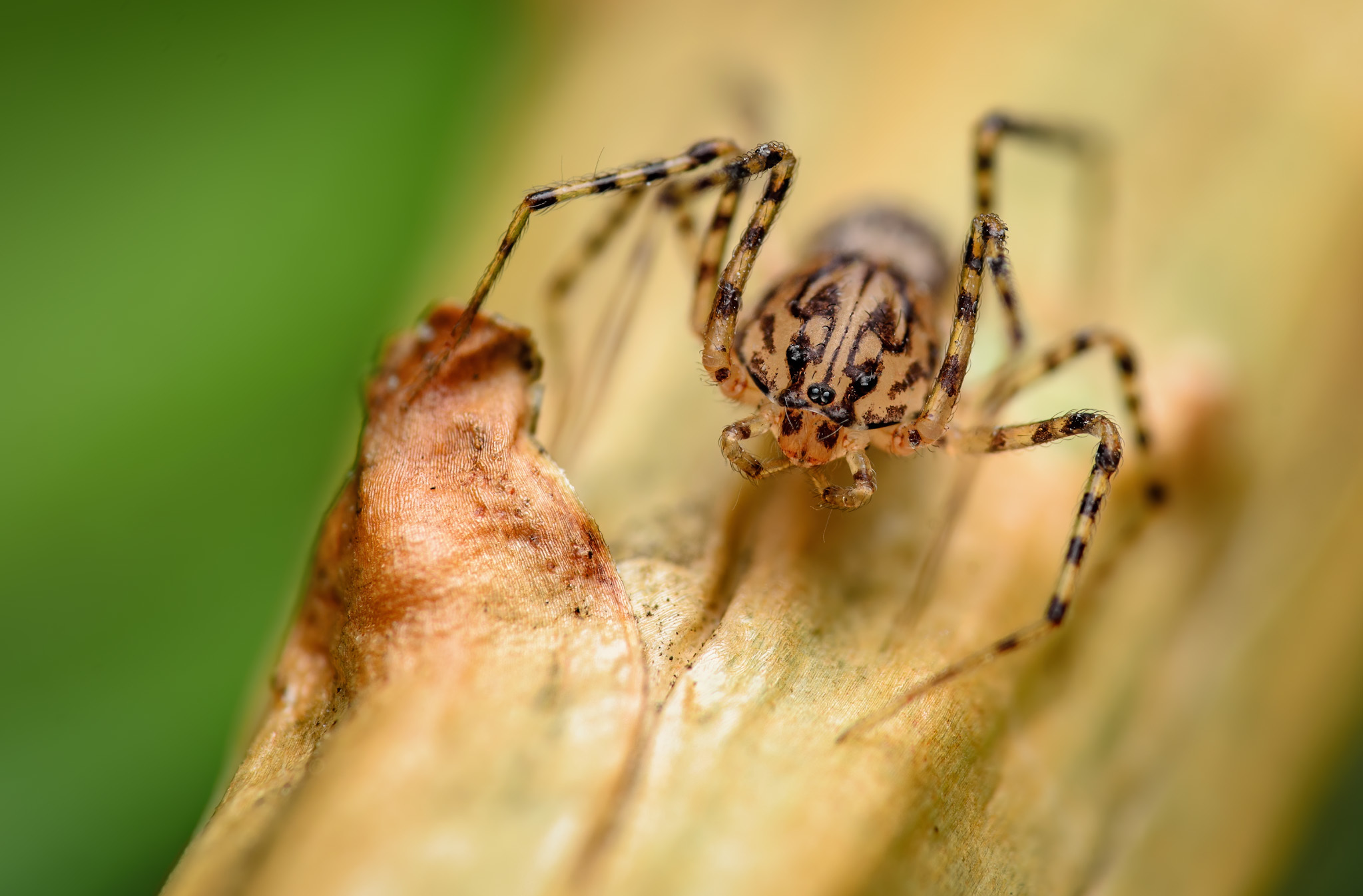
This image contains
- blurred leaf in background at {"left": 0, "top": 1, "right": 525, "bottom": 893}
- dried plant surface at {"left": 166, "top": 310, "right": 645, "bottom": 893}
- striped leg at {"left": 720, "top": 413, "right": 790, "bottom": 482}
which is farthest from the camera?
blurred leaf in background at {"left": 0, "top": 1, "right": 525, "bottom": 893}

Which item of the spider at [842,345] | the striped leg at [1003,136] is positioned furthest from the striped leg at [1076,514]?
the striped leg at [1003,136]

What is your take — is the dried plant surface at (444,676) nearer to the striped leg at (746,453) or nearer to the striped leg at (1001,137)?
the striped leg at (746,453)

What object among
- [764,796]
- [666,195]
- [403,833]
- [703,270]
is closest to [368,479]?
[403,833]

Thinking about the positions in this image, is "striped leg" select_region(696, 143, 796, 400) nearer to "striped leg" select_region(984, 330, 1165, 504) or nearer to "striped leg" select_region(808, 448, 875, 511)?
"striped leg" select_region(808, 448, 875, 511)

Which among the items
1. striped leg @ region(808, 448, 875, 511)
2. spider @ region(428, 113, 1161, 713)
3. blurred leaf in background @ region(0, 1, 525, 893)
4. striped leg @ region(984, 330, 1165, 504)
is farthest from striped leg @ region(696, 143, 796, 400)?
blurred leaf in background @ region(0, 1, 525, 893)

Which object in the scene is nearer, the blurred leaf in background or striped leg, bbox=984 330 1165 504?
the blurred leaf in background

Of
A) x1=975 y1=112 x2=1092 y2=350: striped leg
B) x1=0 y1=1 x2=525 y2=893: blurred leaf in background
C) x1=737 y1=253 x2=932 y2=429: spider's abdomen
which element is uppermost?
x1=975 y1=112 x2=1092 y2=350: striped leg

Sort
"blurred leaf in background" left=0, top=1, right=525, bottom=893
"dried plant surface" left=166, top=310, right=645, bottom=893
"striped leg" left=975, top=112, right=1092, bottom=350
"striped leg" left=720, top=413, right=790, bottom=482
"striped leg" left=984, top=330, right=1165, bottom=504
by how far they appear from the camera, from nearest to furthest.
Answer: "dried plant surface" left=166, top=310, right=645, bottom=893, "striped leg" left=720, top=413, right=790, bottom=482, "blurred leaf in background" left=0, top=1, right=525, bottom=893, "striped leg" left=984, top=330, right=1165, bottom=504, "striped leg" left=975, top=112, right=1092, bottom=350
